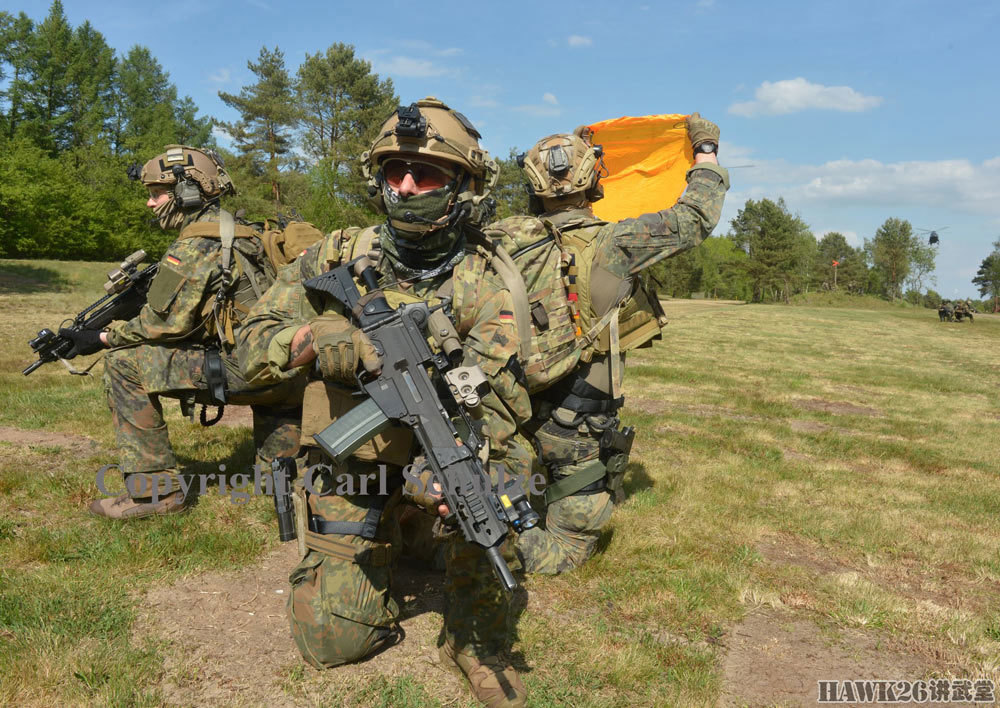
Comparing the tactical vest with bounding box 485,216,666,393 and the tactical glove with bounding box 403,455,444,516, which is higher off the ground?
the tactical vest with bounding box 485,216,666,393

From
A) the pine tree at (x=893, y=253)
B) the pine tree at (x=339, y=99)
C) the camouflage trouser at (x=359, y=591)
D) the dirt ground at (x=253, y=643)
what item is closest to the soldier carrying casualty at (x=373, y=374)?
the camouflage trouser at (x=359, y=591)

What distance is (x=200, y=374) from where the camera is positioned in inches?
208

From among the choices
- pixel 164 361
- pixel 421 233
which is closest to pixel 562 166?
pixel 421 233

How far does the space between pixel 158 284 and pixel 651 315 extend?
3849mm

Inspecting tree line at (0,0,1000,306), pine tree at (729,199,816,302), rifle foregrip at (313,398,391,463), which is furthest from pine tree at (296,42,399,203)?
pine tree at (729,199,816,302)

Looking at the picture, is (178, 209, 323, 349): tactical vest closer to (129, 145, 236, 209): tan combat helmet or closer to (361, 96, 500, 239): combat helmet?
(129, 145, 236, 209): tan combat helmet

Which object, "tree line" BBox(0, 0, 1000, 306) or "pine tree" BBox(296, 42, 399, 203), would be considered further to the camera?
"pine tree" BBox(296, 42, 399, 203)

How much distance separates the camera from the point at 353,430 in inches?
127

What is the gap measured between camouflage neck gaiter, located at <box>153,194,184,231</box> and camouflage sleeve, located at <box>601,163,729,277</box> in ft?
11.5

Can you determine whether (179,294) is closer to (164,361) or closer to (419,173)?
(164,361)

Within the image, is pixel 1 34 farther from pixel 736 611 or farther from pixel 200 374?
pixel 736 611

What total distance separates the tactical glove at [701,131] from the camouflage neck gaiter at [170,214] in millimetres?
4213

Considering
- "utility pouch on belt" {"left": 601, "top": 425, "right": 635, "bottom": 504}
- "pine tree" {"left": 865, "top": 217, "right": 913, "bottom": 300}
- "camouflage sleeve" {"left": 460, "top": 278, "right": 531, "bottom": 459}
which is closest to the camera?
"camouflage sleeve" {"left": 460, "top": 278, "right": 531, "bottom": 459}

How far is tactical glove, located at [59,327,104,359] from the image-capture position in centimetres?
555
